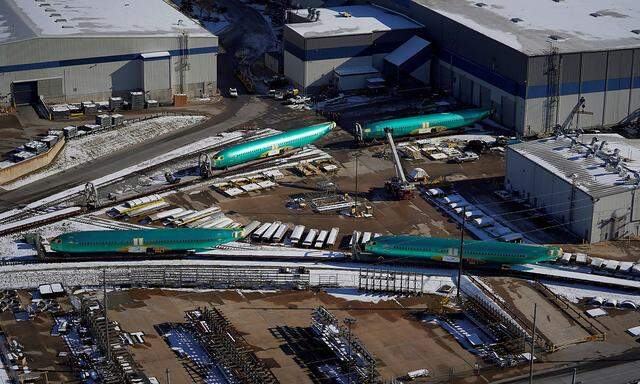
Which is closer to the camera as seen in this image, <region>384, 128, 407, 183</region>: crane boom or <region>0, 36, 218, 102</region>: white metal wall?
<region>384, 128, 407, 183</region>: crane boom

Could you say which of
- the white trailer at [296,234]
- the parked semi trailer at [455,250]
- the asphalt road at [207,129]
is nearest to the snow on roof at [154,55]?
the asphalt road at [207,129]

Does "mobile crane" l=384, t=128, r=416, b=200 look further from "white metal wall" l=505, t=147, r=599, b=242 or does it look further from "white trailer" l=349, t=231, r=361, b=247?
"white trailer" l=349, t=231, r=361, b=247

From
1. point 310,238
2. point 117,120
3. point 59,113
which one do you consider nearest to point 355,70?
point 117,120

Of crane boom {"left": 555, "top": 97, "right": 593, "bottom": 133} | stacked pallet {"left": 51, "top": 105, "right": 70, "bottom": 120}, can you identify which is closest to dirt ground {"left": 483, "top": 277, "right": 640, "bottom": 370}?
crane boom {"left": 555, "top": 97, "right": 593, "bottom": 133}

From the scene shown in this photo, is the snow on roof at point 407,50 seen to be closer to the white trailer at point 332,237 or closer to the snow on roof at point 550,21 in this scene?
the snow on roof at point 550,21

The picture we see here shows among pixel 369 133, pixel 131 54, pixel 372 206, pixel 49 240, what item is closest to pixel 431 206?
pixel 372 206

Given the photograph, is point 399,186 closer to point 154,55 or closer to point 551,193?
point 551,193

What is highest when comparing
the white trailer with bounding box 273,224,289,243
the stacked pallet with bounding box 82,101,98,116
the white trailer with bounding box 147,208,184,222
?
the stacked pallet with bounding box 82,101,98,116
